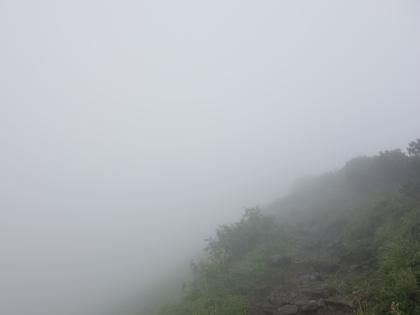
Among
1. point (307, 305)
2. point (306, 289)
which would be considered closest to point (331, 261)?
point (306, 289)

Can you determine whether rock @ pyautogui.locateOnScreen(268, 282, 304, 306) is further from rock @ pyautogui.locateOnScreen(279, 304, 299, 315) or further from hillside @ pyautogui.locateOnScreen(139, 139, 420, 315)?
rock @ pyautogui.locateOnScreen(279, 304, 299, 315)

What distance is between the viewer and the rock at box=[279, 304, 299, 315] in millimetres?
7644

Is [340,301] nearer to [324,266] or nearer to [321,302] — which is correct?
[321,302]

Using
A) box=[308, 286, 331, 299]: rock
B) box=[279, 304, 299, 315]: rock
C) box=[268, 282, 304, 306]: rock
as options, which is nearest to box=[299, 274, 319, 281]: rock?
box=[268, 282, 304, 306]: rock

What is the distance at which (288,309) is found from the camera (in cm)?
785

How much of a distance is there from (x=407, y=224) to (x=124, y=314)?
2479cm

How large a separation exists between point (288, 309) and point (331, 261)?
15.2 feet

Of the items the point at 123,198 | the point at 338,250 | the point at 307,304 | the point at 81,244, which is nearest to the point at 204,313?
the point at 307,304

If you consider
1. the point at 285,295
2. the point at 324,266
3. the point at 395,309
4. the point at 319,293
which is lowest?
the point at 324,266

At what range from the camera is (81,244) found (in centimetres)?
9244

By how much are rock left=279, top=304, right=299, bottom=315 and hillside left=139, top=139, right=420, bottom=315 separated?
32mm

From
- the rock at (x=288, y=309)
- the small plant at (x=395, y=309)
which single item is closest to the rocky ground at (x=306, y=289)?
the rock at (x=288, y=309)

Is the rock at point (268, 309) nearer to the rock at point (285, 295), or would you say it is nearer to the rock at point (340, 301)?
the rock at point (285, 295)

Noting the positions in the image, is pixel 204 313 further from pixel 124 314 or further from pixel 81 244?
pixel 81 244
